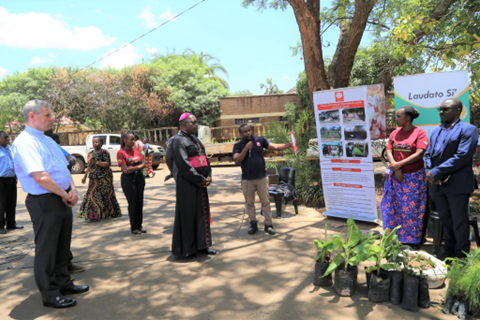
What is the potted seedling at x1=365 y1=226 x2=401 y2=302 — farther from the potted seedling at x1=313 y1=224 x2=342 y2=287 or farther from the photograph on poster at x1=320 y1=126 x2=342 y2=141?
the photograph on poster at x1=320 y1=126 x2=342 y2=141

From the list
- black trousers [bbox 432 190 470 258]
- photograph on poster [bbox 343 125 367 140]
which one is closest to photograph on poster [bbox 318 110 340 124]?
photograph on poster [bbox 343 125 367 140]

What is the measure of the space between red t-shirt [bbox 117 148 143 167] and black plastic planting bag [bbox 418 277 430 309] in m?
4.60

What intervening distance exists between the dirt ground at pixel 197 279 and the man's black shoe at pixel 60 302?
0.05 metres

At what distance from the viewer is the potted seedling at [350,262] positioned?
3.25m

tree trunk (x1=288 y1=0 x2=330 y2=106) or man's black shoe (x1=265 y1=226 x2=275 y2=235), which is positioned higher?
tree trunk (x1=288 y1=0 x2=330 y2=106)

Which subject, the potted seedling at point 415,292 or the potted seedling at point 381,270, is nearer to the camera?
the potted seedling at point 415,292

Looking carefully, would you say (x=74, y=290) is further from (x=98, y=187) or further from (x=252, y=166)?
(x=98, y=187)

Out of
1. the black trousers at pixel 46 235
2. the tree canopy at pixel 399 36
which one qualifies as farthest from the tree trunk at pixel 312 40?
the black trousers at pixel 46 235

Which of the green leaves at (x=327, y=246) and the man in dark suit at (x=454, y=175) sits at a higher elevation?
the man in dark suit at (x=454, y=175)

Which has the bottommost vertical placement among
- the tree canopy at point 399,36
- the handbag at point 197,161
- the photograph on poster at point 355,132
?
the handbag at point 197,161

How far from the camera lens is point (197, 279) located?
3873 millimetres

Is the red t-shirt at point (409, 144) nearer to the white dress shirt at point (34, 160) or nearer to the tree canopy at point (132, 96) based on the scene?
the white dress shirt at point (34, 160)

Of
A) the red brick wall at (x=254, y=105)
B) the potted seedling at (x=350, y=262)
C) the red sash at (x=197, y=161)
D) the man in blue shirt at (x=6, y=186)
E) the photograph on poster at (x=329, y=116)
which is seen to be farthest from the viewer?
the red brick wall at (x=254, y=105)

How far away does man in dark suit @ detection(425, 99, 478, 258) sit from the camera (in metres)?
3.66
